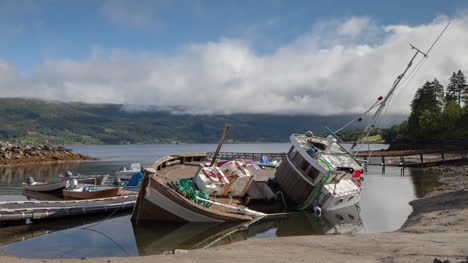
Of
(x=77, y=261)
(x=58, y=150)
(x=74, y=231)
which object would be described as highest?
(x=77, y=261)

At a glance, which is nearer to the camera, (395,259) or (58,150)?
(395,259)

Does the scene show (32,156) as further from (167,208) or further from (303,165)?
(303,165)

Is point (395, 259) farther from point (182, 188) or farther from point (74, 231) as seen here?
point (74, 231)

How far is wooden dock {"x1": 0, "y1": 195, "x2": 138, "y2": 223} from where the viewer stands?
54.7 feet

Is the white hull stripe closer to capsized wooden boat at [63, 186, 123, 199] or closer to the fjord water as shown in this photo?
the fjord water

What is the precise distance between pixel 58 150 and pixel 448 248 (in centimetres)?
9426

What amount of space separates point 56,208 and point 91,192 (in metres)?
4.27

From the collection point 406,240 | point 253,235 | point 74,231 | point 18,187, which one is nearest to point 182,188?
point 253,235

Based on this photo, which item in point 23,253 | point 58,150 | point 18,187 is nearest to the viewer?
point 23,253

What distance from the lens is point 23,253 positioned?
1290cm

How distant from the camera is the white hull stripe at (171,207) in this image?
15633 millimetres

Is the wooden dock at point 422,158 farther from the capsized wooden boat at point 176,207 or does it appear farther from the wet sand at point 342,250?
the wet sand at point 342,250

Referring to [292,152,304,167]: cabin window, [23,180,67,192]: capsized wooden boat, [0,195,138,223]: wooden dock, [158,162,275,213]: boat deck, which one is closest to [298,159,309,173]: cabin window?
[292,152,304,167]: cabin window

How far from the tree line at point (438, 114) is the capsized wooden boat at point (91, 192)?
78.1m
